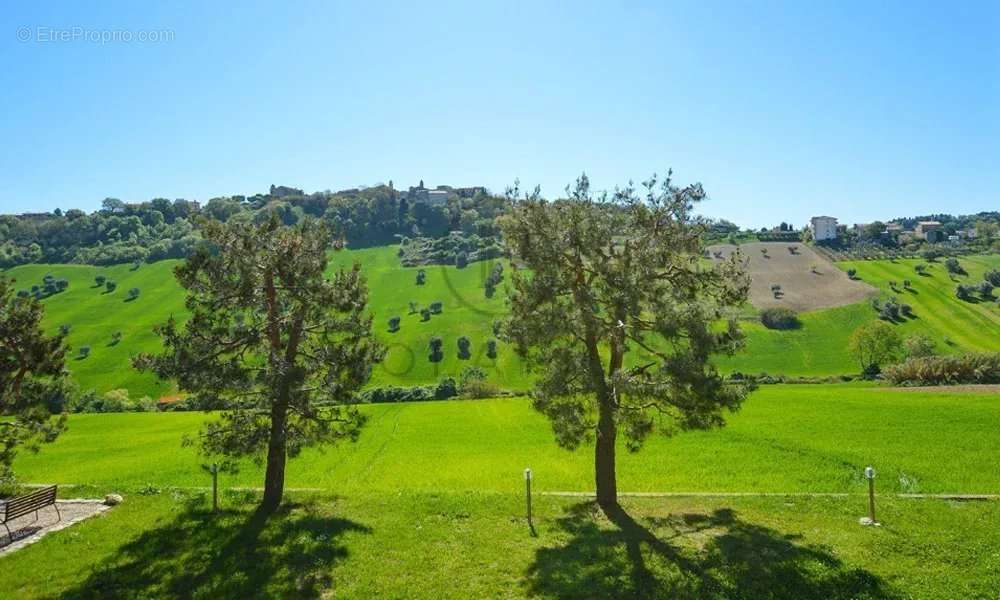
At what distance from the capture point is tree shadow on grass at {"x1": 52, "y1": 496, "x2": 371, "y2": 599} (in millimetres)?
13320

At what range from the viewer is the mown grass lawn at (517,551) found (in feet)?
43.2

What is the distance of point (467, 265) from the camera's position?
127062 millimetres

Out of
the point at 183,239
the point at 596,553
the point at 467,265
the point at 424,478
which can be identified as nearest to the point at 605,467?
the point at 596,553

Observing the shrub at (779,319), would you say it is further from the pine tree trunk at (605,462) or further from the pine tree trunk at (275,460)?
the pine tree trunk at (275,460)

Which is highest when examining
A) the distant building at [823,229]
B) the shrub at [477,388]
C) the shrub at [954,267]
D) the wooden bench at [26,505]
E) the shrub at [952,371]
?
the distant building at [823,229]

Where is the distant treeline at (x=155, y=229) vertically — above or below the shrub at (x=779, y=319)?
above

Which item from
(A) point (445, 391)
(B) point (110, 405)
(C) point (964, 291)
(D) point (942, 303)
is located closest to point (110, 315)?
(B) point (110, 405)

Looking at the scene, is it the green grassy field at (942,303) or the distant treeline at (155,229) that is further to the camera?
the distant treeline at (155,229)

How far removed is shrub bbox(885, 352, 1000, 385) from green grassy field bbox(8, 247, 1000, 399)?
1485 centimetres

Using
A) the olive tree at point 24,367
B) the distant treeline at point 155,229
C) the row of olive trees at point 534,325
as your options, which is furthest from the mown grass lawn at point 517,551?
the distant treeline at point 155,229

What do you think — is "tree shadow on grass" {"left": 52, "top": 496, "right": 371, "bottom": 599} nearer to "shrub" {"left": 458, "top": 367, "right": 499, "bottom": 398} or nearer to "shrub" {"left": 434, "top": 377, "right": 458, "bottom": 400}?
"shrub" {"left": 458, "top": 367, "right": 499, "bottom": 398}

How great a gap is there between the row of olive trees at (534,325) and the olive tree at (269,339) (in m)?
0.04

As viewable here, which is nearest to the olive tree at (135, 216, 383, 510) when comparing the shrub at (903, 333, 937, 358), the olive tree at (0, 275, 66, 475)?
the olive tree at (0, 275, 66, 475)

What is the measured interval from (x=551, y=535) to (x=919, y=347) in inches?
3088
